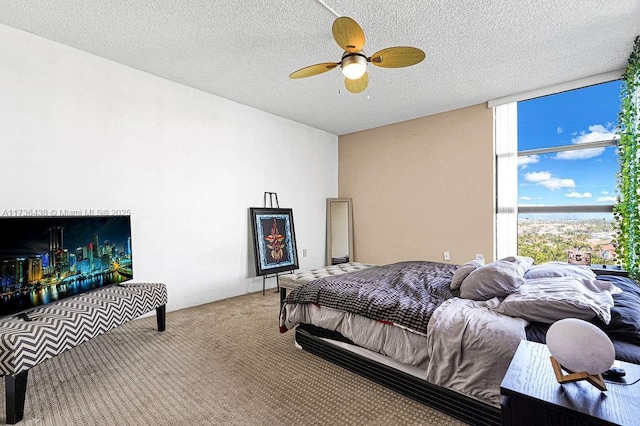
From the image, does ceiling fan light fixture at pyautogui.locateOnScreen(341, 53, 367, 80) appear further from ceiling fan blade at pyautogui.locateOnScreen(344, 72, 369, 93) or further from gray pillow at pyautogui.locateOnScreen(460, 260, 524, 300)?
gray pillow at pyautogui.locateOnScreen(460, 260, 524, 300)

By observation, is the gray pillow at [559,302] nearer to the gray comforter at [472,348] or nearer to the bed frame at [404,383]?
the gray comforter at [472,348]

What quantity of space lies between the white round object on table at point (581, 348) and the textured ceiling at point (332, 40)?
2.32 m

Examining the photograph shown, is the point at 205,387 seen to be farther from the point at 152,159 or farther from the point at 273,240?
the point at 273,240

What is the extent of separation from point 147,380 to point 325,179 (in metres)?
4.32

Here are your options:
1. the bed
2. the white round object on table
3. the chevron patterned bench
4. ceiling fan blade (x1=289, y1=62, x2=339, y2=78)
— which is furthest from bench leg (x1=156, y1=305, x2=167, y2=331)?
the white round object on table

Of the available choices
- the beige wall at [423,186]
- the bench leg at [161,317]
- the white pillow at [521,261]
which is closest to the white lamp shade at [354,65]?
the white pillow at [521,261]

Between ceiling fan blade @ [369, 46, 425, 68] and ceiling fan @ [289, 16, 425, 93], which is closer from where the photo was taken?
ceiling fan @ [289, 16, 425, 93]

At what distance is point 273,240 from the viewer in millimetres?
4809

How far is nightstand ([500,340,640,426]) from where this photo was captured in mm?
906

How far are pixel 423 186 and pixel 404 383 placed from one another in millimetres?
3581

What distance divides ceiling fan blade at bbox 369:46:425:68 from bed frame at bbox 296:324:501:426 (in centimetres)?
206

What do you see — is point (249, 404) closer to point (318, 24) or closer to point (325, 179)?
point (318, 24)

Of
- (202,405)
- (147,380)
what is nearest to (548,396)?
Answer: (202,405)

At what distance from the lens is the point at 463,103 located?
444cm
